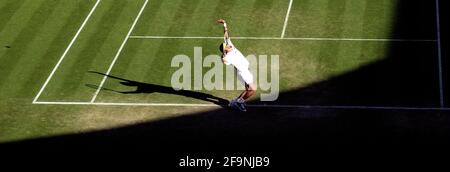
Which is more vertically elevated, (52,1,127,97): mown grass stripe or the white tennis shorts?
(52,1,127,97): mown grass stripe

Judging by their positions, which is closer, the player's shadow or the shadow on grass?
the shadow on grass

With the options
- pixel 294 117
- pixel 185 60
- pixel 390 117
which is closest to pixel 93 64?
pixel 185 60

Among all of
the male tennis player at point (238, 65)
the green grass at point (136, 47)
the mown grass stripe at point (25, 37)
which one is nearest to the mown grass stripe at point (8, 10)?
the green grass at point (136, 47)

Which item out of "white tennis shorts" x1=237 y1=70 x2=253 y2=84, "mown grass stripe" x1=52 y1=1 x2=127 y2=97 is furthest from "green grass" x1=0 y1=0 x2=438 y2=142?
"white tennis shorts" x1=237 y1=70 x2=253 y2=84

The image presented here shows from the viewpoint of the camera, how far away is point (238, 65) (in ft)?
82.6

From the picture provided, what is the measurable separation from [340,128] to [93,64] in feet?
28.5

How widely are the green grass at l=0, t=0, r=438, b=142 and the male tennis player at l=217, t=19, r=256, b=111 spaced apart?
0.98m

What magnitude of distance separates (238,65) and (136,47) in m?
5.75

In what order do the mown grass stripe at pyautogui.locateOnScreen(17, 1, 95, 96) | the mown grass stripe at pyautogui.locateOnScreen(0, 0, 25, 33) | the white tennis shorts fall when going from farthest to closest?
1. the mown grass stripe at pyautogui.locateOnScreen(0, 0, 25, 33)
2. the mown grass stripe at pyautogui.locateOnScreen(17, 1, 95, 96)
3. the white tennis shorts

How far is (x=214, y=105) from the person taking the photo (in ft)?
85.6

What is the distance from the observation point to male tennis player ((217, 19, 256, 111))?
25125 mm

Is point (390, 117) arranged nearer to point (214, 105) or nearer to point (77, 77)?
point (214, 105)

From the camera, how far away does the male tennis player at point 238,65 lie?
25.1m

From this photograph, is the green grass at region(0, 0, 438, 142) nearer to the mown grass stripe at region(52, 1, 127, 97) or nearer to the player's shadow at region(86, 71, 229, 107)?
the mown grass stripe at region(52, 1, 127, 97)
